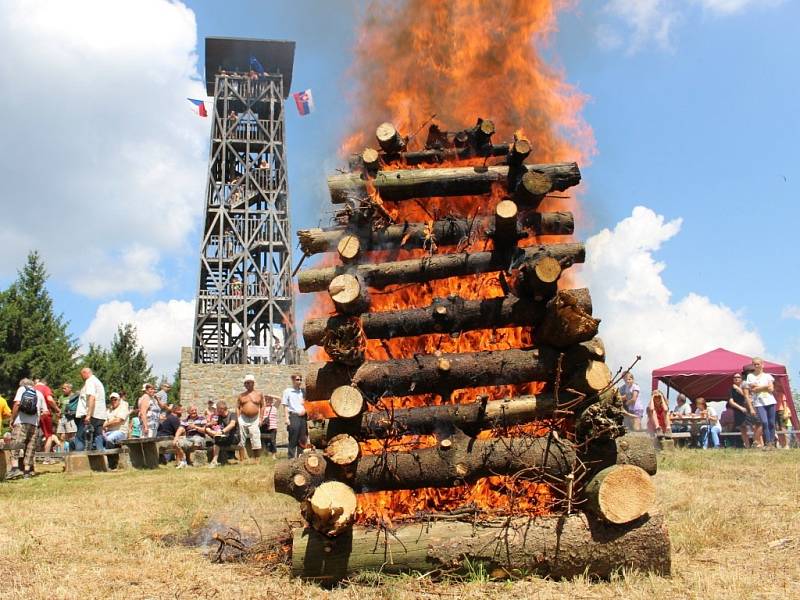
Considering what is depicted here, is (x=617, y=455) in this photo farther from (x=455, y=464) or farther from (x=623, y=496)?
(x=455, y=464)

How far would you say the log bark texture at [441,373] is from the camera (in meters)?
5.57

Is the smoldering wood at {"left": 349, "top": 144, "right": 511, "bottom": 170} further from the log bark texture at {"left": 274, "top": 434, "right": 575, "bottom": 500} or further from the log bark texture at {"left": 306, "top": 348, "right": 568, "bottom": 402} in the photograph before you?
the log bark texture at {"left": 274, "top": 434, "right": 575, "bottom": 500}

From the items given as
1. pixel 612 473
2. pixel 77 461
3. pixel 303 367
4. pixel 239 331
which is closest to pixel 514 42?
pixel 612 473

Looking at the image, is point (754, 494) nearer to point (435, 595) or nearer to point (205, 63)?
point (435, 595)

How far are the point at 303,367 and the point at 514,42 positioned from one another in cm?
2633

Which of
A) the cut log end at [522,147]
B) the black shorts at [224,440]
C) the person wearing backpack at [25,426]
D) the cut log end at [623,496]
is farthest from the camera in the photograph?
the black shorts at [224,440]

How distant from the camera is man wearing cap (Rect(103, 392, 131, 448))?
1534 cm

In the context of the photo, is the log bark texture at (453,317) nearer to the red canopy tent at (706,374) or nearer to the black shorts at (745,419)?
the black shorts at (745,419)

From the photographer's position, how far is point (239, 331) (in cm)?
3984

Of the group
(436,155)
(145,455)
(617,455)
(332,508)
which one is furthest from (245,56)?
(617,455)

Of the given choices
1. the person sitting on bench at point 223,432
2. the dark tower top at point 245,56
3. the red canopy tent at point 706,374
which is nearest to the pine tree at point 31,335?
the dark tower top at point 245,56

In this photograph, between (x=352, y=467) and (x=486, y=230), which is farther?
(x=486, y=230)

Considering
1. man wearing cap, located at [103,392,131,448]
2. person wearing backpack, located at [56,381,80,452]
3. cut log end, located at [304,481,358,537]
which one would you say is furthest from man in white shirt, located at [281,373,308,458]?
cut log end, located at [304,481,358,537]

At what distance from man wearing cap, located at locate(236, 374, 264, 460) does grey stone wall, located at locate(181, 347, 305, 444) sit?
15.7 metres
